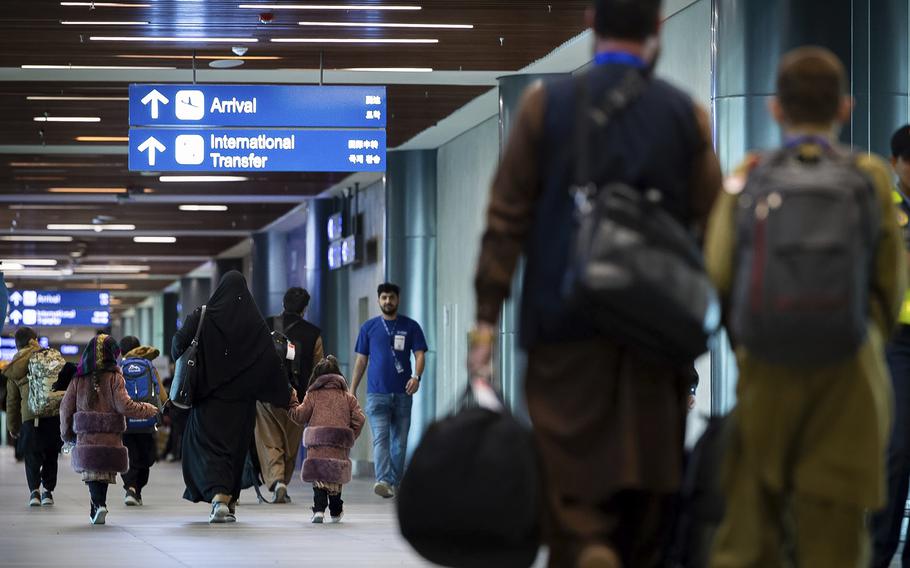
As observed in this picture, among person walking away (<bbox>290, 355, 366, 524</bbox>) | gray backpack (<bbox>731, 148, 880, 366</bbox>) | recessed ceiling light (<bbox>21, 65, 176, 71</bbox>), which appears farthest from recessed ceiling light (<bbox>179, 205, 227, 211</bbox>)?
gray backpack (<bbox>731, 148, 880, 366</bbox>)

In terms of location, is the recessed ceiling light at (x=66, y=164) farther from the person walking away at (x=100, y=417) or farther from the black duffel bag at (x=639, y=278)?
the black duffel bag at (x=639, y=278)

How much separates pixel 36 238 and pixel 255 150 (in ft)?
66.1

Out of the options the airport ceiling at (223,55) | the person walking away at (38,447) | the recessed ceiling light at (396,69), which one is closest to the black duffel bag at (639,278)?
the airport ceiling at (223,55)

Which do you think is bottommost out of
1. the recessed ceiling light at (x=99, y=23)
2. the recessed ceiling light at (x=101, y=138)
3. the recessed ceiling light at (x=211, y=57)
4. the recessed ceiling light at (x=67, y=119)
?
the recessed ceiling light at (x=101, y=138)

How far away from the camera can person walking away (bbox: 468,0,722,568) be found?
4.10 meters

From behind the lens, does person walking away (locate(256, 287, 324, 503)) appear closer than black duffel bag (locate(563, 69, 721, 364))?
No

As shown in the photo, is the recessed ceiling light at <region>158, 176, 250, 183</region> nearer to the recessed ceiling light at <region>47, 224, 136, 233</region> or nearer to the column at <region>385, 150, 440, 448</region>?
the column at <region>385, 150, 440, 448</region>

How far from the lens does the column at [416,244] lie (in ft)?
69.5

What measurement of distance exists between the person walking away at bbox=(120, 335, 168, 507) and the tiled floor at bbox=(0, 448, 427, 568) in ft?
0.79

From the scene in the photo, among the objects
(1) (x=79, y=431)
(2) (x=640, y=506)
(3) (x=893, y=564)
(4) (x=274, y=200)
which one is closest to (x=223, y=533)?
(1) (x=79, y=431)

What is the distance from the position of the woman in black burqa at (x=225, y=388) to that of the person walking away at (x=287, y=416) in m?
2.95

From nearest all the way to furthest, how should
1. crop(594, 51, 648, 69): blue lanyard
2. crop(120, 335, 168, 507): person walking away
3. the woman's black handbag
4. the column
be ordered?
crop(594, 51, 648, 69): blue lanyard < the woman's black handbag < crop(120, 335, 168, 507): person walking away < the column

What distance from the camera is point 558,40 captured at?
46.5 feet

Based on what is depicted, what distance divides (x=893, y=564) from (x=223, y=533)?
4563 millimetres
